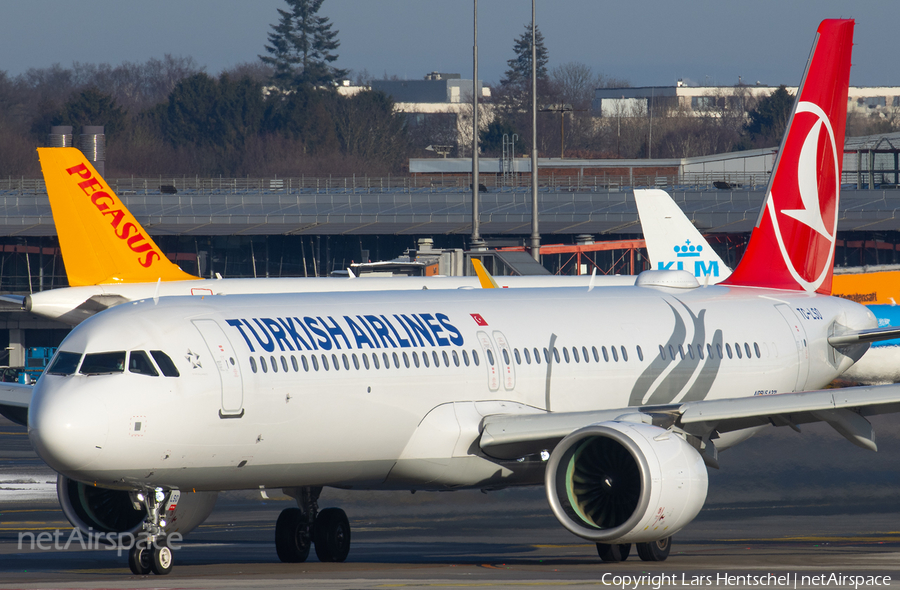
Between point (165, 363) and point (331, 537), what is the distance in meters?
4.58

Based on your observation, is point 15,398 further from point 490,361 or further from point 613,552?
point 613,552

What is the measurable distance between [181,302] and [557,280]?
72.9 feet

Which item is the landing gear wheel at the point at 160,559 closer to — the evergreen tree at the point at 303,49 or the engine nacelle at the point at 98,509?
the engine nacelle at the point at 98,509

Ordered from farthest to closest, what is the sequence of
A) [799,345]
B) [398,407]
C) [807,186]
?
[807,186]
[799,345]
[398,407]

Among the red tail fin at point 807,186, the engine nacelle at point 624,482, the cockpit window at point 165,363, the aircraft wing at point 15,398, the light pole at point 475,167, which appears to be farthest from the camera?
the light pole at point 475,167

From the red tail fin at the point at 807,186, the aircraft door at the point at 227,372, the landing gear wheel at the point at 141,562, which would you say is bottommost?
the landing gear wheel at the point at 141,562

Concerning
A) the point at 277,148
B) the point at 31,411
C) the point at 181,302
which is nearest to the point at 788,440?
the point at 181,302

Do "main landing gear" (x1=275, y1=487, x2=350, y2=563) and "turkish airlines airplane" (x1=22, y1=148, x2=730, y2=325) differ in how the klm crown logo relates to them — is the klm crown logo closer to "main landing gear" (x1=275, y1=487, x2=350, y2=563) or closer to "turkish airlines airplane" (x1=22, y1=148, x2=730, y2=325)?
"turkish airlines airplane" (x1=22, y1=148, x2=730, y2=325)

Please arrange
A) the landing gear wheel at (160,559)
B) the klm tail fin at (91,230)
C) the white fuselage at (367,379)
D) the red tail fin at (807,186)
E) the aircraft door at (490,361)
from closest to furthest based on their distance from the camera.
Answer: the white fuselage at (367,379) < the landing gear wheel at (160,559) < the aircraft door at (490,361) < the red tail fin at (807,186) < the klm tail fin at (91,230)

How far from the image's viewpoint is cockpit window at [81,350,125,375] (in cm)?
1564

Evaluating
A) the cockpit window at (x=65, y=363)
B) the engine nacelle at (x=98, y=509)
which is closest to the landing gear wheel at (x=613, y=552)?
the engine nacelle at (x=98, y=509)

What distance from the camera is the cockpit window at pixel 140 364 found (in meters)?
15.7

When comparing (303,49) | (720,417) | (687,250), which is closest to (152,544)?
(720,417)

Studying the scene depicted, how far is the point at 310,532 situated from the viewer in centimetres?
1931
